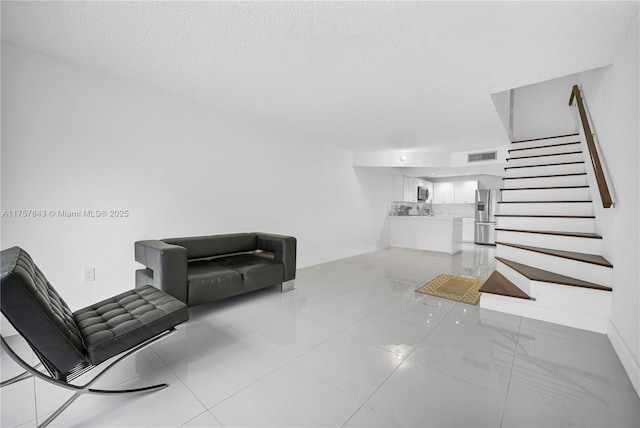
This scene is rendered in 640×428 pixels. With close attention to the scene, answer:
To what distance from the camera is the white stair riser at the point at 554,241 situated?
277 cm

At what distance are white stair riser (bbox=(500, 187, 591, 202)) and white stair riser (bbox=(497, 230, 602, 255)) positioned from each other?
2.56ft

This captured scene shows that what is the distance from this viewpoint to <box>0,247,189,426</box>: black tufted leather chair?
1208mm

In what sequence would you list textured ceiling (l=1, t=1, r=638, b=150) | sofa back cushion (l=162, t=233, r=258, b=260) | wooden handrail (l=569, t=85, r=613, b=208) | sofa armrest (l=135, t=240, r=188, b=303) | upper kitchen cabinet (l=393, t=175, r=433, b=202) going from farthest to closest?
upper kitchen cabinet (l=393, t=175, r=433, b=202), sofa back cushion (l=162, t=233, r=258, b=260), sofa armrest (l=135, t=240, r=188, b=303), wooden handrail (l=569, t=85, r=613, b=208), textured ceiling (l=1, t=1, r=638, b=150)

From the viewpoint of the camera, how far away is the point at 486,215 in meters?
7.86

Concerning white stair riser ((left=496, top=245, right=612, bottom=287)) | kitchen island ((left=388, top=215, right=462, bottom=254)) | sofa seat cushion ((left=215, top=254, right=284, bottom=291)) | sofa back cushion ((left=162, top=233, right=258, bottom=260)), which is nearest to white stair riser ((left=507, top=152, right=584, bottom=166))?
white stair riser ((left=496, top=245, right=612, bottom=287))

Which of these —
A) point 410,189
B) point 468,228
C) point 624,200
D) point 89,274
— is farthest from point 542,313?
point 468,228

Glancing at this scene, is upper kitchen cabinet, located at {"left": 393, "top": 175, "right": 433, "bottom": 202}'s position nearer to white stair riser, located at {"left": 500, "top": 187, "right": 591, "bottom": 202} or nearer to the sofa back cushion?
white stair riser, located at {"left": 500, "top": 187, "right": 591, "bottom": 202}

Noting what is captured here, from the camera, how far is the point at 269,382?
66.9 inches

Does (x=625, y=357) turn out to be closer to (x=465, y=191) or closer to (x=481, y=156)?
(x=481, y=156)

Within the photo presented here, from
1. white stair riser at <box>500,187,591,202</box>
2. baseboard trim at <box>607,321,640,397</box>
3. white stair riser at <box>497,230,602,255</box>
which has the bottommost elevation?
baseboard trim at <box>607,321,640,397</box>

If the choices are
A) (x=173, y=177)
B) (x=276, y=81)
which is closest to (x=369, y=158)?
(x=276, y=81)

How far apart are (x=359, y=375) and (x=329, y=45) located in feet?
8.31

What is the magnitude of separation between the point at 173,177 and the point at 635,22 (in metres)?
4.44

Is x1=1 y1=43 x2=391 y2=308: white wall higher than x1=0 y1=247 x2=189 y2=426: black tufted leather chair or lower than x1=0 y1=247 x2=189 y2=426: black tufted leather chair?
higher
